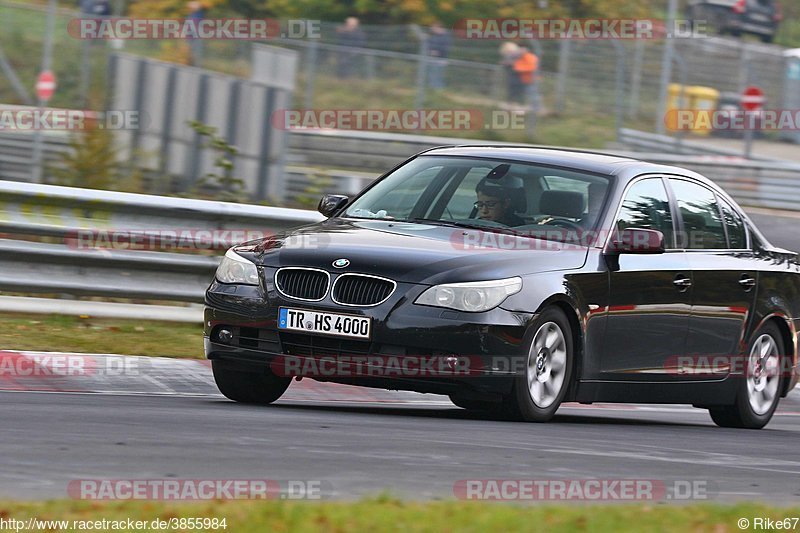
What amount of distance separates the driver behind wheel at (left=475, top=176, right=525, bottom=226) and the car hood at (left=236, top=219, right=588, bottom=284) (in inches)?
8.4

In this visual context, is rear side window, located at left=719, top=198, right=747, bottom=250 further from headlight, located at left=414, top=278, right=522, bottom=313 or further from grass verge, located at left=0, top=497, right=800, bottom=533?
grass verge, located at left=0, top=497, right=800, bottom=533

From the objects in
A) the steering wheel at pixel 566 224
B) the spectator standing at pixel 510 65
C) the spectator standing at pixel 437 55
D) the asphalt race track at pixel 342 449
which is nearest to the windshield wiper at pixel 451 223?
the steering wheel at pixel 566 224

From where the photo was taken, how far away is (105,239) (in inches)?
456

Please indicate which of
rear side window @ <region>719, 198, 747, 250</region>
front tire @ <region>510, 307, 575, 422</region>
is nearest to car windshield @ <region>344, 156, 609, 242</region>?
front tire @ <region>510, 307, 575, 422</region>

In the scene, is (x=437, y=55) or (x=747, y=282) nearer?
(x=747, y=282)

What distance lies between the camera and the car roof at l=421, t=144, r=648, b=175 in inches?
377

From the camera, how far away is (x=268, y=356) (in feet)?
27.8

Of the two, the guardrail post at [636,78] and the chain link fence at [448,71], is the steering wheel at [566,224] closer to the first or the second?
the chain link fence at [448,71]

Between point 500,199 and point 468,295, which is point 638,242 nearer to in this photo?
point 500,199

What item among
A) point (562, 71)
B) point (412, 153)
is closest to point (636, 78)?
point (562, 71)

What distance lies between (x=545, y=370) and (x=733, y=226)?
2.57 meters

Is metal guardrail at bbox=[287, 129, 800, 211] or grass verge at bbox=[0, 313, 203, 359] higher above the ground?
metal guardrail at bbox=[287, 129, 800, 211]

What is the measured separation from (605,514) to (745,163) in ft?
68.7

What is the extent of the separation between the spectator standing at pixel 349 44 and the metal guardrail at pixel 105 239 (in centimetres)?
1423
